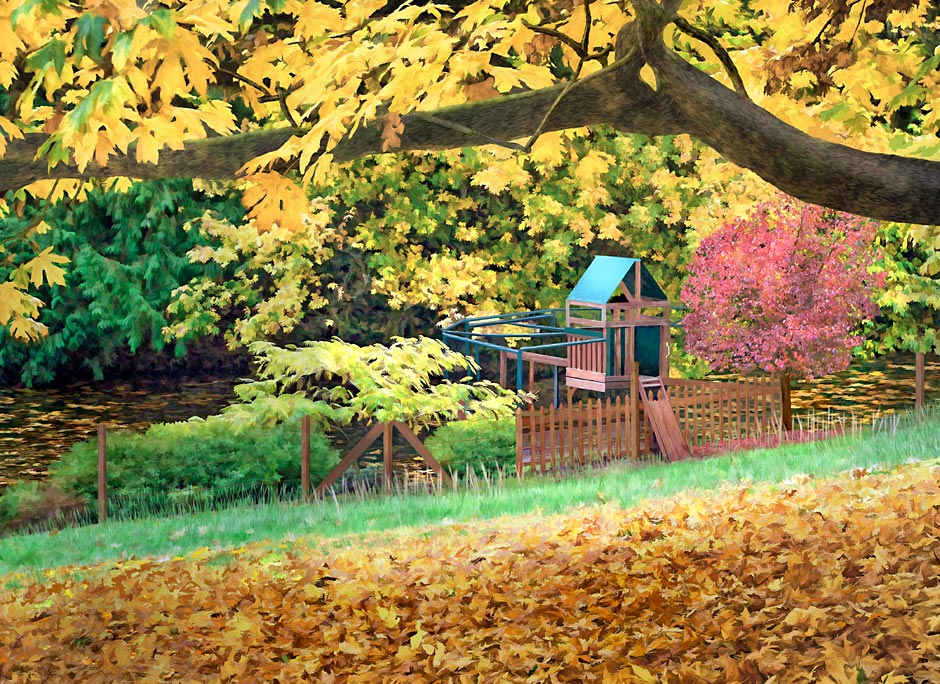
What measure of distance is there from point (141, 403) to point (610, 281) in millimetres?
12052

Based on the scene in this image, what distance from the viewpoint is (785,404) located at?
18656mm

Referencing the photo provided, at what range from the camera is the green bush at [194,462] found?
1370 centimetres

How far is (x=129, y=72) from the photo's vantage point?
591 cm

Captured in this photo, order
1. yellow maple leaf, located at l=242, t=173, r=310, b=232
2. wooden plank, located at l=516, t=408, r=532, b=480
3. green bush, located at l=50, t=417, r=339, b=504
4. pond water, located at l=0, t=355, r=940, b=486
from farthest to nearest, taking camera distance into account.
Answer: pond water, located at l=0, t=355, r=940, b=486, wooden plank, located at l=516, t=408, r=532, b=480, green bush, located at l=50, t=417, r=339, b=504, yellow maple leaf, located at l=242, t=173, r=310, b=232

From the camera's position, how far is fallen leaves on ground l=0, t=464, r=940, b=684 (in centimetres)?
559

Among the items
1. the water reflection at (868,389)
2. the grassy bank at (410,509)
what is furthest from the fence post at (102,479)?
the water reflection at (868,389)

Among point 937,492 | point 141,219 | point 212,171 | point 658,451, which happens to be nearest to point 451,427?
point 658,451

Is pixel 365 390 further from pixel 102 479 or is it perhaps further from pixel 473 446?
pixel 102 479

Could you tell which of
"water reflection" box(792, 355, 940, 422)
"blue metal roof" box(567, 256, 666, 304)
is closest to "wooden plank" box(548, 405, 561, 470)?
"blue metal roof" box(567, 256, 666, 304)

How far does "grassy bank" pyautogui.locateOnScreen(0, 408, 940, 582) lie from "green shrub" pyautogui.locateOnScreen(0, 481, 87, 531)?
2.21ft

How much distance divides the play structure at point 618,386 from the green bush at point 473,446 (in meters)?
0.31

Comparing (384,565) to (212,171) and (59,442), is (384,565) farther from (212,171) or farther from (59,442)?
(59,442)

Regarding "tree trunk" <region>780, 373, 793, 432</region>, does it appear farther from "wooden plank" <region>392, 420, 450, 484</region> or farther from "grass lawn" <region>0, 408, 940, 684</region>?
"grass lawn" <region>0, 408, 940, 684</region>

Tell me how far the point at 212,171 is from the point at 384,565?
2920 mm
